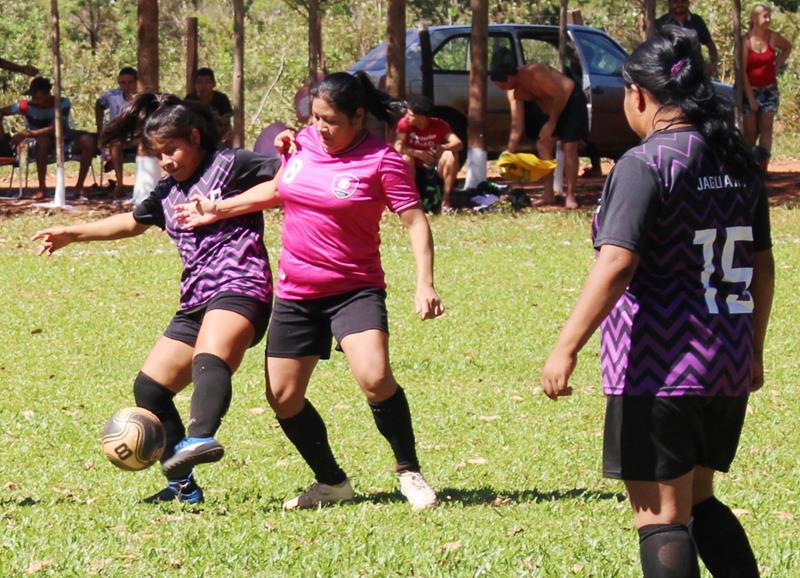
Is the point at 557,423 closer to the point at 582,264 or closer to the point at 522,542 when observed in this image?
the point at 522,542

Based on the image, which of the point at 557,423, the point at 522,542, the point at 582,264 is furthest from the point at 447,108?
the point at 522,542

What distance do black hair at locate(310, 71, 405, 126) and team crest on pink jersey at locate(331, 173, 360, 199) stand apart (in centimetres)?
24

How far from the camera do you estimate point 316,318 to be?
593 centimetres

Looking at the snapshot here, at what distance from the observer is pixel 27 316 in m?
11.1

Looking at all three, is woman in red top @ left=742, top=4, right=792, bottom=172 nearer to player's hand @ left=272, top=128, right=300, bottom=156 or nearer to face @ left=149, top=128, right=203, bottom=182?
player's hand @ left=272, top=128, right=300, bottom=156

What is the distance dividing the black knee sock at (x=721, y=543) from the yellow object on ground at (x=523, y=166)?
11.7m

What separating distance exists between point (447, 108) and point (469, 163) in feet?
5.85

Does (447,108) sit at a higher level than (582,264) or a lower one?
higher

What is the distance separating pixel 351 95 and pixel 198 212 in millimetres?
756

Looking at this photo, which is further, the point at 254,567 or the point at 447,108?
the point at 447,108

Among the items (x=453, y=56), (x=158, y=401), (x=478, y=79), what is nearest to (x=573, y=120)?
(x=478, y=79)

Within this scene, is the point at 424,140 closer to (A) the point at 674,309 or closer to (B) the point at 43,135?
(B) the point at 43,135

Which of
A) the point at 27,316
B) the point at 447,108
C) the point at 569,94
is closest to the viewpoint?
the point at 27,316

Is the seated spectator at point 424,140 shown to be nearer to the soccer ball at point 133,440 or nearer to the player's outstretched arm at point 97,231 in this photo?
the player's outstretched arm at point 97,231
